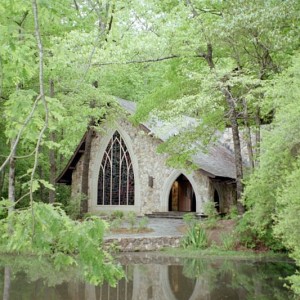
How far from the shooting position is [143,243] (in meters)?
14.0

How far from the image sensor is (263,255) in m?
12.9

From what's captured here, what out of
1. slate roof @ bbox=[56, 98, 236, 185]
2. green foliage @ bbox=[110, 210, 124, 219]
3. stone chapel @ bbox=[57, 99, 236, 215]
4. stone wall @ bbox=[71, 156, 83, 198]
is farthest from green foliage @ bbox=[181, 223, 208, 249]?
stone wall @ bbox=[71, 156, 83, 198]

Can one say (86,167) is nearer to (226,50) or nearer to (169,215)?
(169,215)

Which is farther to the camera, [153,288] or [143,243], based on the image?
[143,243]

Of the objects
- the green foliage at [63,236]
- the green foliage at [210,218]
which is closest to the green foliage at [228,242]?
the green foliage at [210,218]

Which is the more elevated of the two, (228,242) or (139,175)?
(139,175)

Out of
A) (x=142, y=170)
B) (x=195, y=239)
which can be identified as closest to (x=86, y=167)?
(x=142, y=170)

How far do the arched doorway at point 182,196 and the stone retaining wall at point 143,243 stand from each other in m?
8.81

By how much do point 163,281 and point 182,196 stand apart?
13.5m

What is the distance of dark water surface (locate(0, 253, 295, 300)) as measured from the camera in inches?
340

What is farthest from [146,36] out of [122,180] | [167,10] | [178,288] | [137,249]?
[122,180]

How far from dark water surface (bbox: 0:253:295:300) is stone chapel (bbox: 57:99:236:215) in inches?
299

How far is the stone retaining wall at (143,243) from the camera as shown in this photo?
13820mm

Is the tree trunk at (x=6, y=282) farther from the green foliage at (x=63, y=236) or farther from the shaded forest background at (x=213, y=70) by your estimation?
the green foliage at (x=63, y=236)
